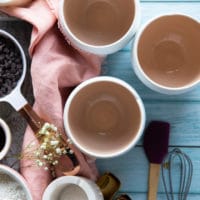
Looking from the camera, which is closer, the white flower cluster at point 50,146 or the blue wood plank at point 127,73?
the white flower cluster at point 50,146

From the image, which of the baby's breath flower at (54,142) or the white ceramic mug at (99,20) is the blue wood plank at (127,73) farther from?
the baby's breath flower at (54,142)

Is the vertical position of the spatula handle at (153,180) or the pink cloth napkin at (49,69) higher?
the pink cloth napkin at (49,69)

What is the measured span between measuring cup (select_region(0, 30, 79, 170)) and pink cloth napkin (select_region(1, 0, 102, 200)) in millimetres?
15

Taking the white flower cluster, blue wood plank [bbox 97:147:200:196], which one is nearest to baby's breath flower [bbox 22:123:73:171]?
the white flower cluster

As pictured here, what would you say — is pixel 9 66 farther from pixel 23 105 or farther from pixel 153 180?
pixel 153 180

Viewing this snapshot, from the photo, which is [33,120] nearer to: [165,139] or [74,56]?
[74,56]

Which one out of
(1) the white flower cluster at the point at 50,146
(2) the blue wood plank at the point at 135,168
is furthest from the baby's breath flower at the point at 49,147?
(2) the blue wood plank at the point at 135,168

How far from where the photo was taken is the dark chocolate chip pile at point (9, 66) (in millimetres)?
799

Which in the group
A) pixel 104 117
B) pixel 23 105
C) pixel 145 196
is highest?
pixel 23 105

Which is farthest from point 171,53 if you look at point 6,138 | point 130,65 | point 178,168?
point 6,138

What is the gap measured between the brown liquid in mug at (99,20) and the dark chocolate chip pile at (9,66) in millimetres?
109

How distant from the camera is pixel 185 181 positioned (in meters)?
0.87

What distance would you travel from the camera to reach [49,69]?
792mm

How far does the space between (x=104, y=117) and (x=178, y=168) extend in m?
0.16
